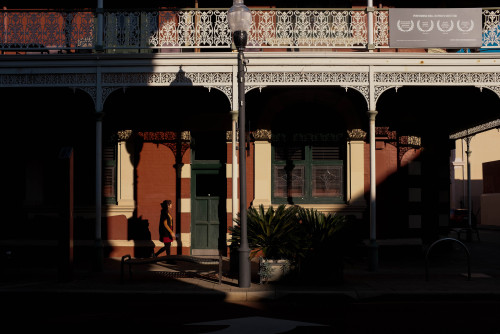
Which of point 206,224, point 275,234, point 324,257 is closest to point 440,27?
point 324,257

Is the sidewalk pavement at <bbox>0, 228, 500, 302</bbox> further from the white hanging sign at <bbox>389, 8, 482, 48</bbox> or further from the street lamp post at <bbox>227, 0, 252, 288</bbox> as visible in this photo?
the white hanging sign at <bbox>389, 8, 482, 48</bbox>

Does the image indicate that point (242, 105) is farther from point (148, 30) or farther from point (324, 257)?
point (148, 30)

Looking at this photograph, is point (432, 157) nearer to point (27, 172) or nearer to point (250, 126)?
point (250, 126)

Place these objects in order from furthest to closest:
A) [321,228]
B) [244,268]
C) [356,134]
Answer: [356,134] < [321,228] < [244,268]

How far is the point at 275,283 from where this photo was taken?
10781 mm

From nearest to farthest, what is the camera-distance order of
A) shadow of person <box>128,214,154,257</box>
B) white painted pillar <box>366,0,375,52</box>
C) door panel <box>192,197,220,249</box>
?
white painted pillar <box>366,0,375,52</box> < shadow of person <box>128,214,154,257</box> < door panel <box>192,197,220,249</box>

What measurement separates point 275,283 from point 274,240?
0.84m

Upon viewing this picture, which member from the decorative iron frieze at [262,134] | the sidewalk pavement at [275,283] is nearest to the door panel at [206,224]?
the sidewalk pavement at [275,283]

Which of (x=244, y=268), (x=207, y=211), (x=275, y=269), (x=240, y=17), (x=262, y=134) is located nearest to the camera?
(x=240, y=17)

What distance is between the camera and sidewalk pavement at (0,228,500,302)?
9.80m

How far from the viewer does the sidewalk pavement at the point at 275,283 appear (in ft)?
32.1

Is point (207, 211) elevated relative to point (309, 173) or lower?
lower

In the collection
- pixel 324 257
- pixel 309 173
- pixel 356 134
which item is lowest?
pixel 324 257

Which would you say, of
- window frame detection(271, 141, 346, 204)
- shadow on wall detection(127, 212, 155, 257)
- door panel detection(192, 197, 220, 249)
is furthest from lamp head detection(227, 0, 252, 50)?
shadow on wall detection(127, 212, 155, 257)
